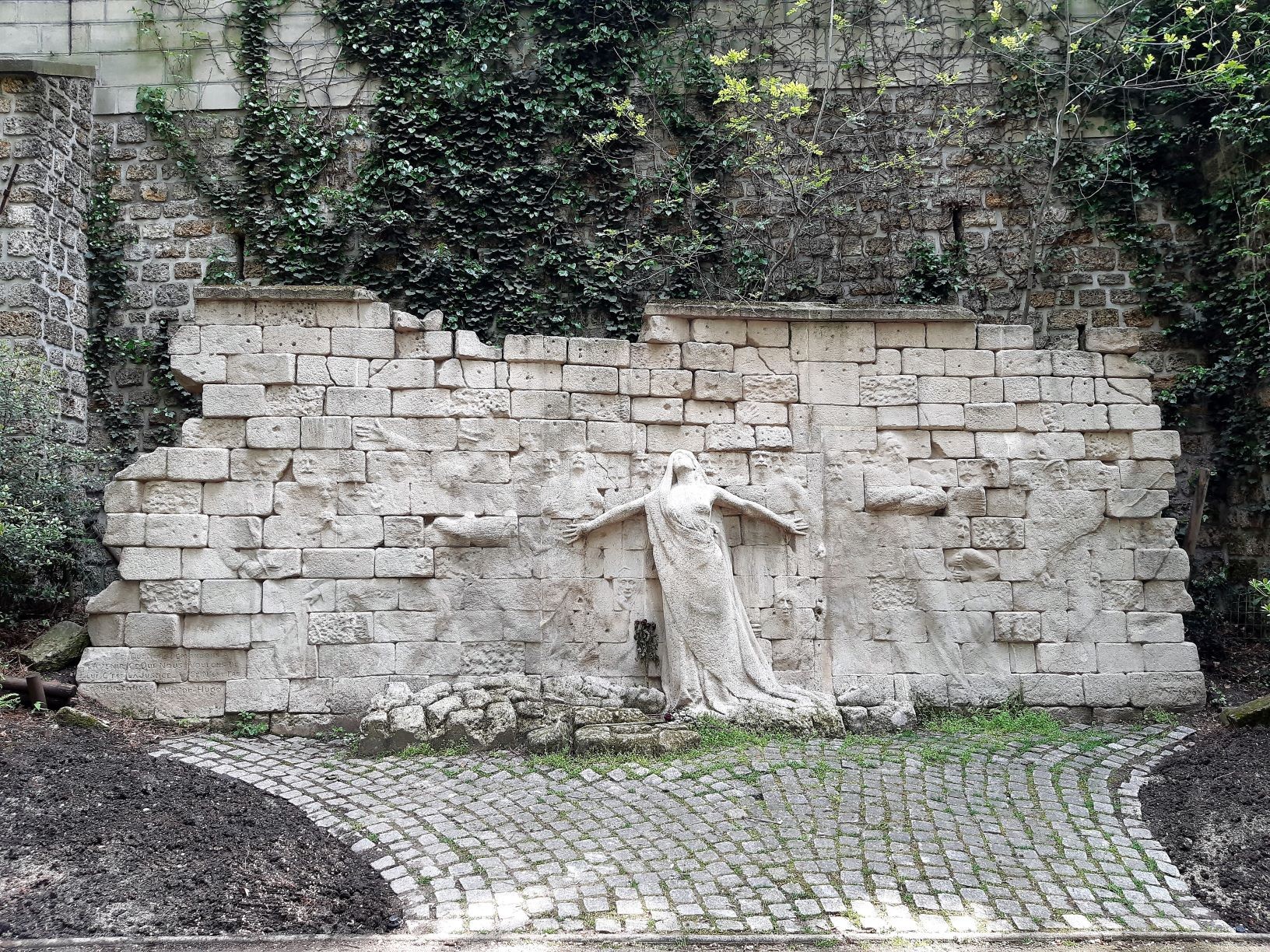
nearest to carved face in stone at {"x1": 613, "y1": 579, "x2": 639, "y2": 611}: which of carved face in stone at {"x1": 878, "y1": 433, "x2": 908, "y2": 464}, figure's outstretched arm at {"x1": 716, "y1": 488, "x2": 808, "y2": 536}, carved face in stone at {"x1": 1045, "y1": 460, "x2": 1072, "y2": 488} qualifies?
figure's outstretched arm at {"x1": 716, "y1": 488, "x2": 808, "y2": 536}

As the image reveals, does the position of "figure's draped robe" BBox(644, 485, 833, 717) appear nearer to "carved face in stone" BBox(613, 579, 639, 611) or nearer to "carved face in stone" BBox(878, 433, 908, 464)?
"carved face in stone" BBox(613, 579, 639, 611)

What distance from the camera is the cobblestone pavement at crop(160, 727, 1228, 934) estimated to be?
14.0 feet

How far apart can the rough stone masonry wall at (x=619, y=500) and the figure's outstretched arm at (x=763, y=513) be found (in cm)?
14

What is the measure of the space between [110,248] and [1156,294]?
11.0m

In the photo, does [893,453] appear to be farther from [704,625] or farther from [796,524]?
[704,625]

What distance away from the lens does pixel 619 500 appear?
7.41 m

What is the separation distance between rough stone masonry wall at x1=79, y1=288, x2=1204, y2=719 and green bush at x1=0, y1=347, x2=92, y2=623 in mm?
1038

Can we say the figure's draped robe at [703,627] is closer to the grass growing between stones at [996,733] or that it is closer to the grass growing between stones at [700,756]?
the grass growing between stones at [700,756]

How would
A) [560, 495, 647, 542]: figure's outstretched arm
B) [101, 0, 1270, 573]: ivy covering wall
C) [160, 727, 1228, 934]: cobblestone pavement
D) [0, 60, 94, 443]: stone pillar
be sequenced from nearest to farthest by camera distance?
[160, 727, 1228, 934]: cobblestone pavement < [560, 495, 647, 542]: figure's outstretched arm < [0, 60, 94, 443]: stone pillar < [101, 0, 1270, 573]: ivy covering wall

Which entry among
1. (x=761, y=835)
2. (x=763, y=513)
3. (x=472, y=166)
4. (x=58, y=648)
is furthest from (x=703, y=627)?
(x=472, y=166)

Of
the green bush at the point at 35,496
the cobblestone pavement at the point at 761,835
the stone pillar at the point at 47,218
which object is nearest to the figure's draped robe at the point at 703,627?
the cobblestone pavement at the point at 761,835

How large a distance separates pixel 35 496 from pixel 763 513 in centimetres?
611

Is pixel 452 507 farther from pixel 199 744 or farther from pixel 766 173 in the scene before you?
pixel 766 173

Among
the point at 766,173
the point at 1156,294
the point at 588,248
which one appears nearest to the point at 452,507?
the point at 588,248
